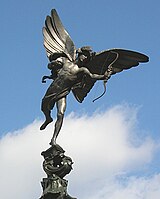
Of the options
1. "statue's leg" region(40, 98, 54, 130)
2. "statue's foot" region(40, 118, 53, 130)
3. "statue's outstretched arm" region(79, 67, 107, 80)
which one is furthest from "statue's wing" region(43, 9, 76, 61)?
"statue's foot" region(40, 118, 53, 130)

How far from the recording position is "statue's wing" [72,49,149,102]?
45.6 ft

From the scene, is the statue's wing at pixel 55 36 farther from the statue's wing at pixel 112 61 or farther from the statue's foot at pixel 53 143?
the statue's foot at pixel 53 143

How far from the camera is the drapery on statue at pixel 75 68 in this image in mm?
13562

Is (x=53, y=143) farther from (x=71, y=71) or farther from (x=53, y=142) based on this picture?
(x=71, y=71)

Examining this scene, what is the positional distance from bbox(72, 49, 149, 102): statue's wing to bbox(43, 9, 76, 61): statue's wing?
31.0 inches

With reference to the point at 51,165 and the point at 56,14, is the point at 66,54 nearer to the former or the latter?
the point at 56,14

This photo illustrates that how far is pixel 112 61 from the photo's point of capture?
46.0ft

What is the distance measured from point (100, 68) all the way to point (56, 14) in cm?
180

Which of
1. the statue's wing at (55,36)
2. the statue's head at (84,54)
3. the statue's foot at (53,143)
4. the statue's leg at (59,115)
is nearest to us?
the statue's foot at (53,143)

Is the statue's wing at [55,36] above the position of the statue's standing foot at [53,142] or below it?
above

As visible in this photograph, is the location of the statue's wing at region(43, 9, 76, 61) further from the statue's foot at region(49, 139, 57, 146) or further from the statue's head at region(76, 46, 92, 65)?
the statue's foot at region(49, 139, 57, 146)

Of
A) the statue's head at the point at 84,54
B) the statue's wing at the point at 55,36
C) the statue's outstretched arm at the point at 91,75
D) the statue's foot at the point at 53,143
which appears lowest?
the statue's foot at the point at 53,143

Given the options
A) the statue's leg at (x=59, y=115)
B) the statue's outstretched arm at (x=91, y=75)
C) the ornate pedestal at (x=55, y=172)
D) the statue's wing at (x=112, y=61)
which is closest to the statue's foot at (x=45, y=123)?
the statue's leg at (x=59, y=115)

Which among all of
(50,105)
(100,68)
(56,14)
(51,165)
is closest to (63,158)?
(51,165)
